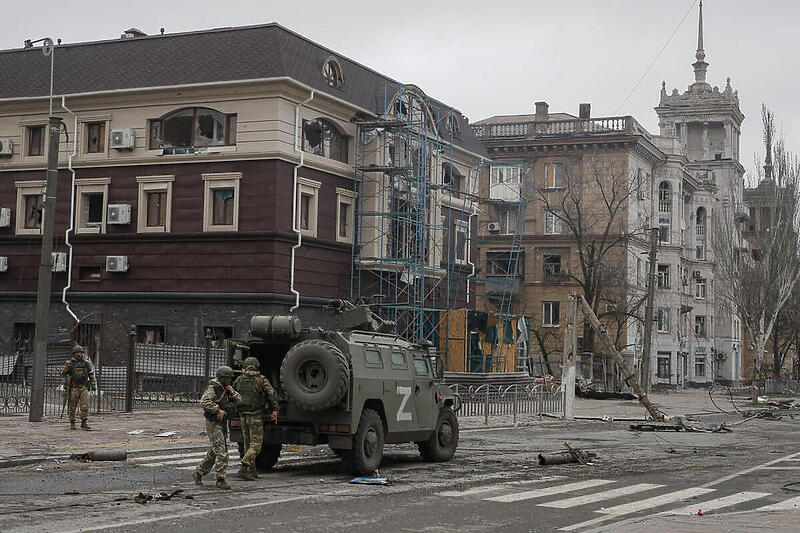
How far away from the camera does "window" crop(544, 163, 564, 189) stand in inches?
2453

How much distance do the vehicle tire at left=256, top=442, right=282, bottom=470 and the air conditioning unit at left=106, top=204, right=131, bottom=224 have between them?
78.5 ft

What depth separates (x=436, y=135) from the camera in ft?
142

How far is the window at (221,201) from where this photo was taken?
36844 mm

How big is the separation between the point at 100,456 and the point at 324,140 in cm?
2365

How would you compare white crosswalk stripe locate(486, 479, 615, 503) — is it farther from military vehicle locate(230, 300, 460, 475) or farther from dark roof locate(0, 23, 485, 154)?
dark roof locate(0, 23, 485, 154)

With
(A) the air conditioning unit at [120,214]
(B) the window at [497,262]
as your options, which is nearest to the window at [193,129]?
(A) the air conditioning unit at [120,214]

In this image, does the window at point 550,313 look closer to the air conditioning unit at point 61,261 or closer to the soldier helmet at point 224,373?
the air conditioning unit at point 61,261

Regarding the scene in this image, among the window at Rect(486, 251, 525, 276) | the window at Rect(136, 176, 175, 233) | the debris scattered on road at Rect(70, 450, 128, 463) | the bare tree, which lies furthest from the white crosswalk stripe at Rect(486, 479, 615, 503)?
Result: the window at Rect(486, 251, 525, 276)

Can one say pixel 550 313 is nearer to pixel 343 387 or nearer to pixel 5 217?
pixel 5 217

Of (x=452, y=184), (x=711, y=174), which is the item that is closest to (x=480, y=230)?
(x=452, y=184)

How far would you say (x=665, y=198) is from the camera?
68.1m

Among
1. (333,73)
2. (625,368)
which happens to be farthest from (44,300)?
(333,73)

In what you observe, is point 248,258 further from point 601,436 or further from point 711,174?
point 711,174

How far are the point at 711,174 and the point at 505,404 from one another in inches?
2120
